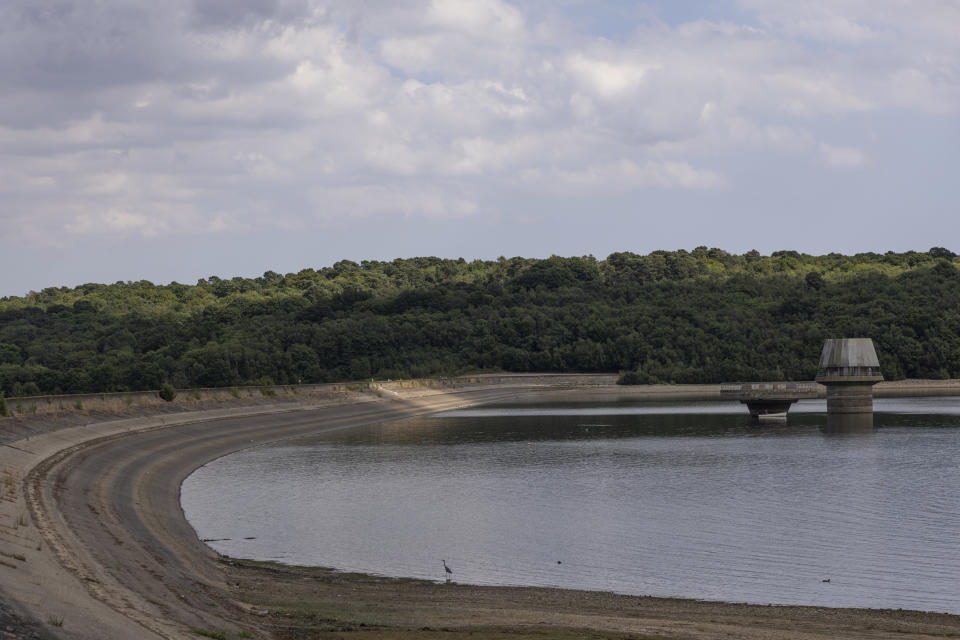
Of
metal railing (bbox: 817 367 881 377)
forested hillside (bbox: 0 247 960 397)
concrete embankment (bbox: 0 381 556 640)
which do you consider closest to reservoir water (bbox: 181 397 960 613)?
concrete embankment (bbox: 0 381 556 640)

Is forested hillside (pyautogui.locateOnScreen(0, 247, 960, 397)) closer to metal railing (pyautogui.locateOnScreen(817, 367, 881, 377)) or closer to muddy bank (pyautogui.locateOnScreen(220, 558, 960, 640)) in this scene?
metal railing (pyautogui.locateOnScreen(817, 367, 881, 377))

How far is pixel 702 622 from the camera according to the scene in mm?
19562

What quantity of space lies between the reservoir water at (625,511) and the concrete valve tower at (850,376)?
1144 cm

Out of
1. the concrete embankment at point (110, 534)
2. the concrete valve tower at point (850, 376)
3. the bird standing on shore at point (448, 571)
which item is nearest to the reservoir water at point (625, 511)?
the bird standing on shore at point (448, 571)

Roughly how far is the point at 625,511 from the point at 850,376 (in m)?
51.8

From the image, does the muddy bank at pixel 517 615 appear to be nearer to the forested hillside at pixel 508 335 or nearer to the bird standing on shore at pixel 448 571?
the bird standing on shore at pixel 448 571

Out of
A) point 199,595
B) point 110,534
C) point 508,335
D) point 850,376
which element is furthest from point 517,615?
point 508,335

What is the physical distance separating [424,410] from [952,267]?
370 ft

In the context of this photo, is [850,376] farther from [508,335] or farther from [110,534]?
[508,335]

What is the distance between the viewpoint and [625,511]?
121 ft

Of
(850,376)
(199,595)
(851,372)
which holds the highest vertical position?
(851,372)

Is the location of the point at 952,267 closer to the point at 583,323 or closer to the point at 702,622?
the point at 583,323

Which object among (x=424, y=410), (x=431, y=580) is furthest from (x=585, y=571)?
(x=424, y=410)

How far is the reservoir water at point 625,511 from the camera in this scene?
25.8m
